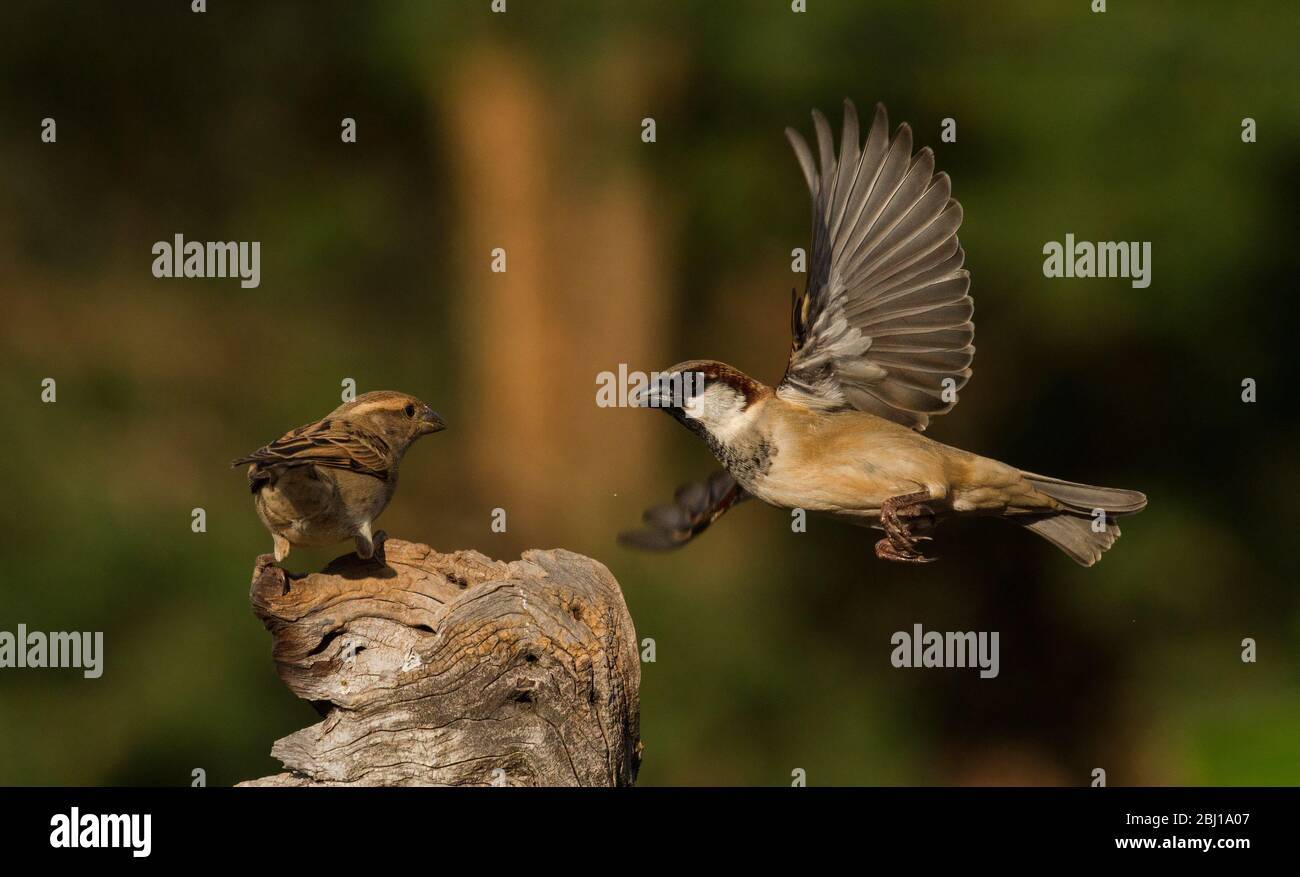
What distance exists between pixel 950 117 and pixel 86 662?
19.5 feet

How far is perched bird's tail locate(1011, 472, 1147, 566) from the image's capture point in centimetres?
548

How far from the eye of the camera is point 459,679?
457 centimetres

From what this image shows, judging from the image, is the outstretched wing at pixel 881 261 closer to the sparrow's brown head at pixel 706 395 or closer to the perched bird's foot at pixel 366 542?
the sparrow's brown head at pixel 706 395

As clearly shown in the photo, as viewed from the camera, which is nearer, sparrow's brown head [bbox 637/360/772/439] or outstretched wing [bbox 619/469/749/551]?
sparrow's brown head [bbox 637/360/772/439]

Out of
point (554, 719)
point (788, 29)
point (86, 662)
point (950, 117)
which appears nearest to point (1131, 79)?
point (950, 117)

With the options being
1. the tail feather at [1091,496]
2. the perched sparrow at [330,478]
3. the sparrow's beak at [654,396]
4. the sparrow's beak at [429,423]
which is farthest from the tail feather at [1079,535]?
the perched sparrow at [330,478]

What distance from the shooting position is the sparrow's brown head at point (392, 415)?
17.2 feet

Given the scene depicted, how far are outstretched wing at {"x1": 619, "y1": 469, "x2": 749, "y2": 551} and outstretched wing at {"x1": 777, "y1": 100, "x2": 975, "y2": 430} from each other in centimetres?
75

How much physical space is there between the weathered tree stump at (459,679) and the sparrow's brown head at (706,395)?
72cm

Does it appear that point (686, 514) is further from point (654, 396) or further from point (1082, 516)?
point (1082, 516)

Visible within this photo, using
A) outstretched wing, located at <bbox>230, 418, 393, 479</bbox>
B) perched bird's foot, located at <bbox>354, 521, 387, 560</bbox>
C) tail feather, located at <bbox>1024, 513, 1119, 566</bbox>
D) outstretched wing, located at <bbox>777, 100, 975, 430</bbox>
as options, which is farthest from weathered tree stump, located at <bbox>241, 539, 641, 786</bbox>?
tail feather, located at <bbox>1024, 513, 1119, 566</bbox>

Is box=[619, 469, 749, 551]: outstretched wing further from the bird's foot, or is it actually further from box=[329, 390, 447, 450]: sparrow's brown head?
box=[329, 390, 447, 450]: sparrow's brown head

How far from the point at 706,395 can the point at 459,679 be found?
4.22ft

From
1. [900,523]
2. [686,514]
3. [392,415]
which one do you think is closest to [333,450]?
[392,415]
